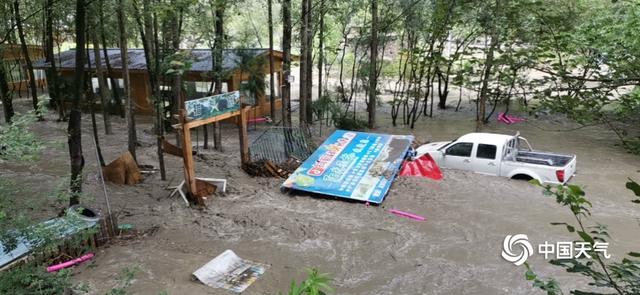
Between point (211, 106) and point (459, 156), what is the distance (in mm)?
6685

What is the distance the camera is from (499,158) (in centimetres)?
1170

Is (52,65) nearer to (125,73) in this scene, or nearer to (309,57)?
(125,73)

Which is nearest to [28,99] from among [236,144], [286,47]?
[236,144]

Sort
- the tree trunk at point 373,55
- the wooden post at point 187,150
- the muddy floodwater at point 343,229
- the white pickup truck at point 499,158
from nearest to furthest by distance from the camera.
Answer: the muddy floodwater at point 343,229, the wooden post at point 187,150, the white pickup truck at point 499,158, the tree trunk at point 373,55

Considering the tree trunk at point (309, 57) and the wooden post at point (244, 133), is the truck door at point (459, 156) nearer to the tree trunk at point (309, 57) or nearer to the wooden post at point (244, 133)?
the wooden post at point (244, 133)

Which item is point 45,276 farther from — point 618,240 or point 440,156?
point 440,156

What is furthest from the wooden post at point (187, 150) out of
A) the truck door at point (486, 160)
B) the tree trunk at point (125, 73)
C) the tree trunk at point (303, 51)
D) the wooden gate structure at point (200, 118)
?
the truck door at point (486, 160)

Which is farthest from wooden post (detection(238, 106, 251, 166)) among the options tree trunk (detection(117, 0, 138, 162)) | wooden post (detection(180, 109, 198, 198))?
tree trunk (detection(117, 0, 138, 162))

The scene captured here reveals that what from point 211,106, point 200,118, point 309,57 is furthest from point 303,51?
point 200,118

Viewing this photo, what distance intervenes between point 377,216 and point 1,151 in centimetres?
732

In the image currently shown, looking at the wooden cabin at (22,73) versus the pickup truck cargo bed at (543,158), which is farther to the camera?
the wooden cabin at (22,73)

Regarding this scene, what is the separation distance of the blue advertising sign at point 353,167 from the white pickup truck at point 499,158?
1.08 metres

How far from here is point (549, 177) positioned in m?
10.9

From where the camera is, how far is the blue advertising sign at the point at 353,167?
10.7m
